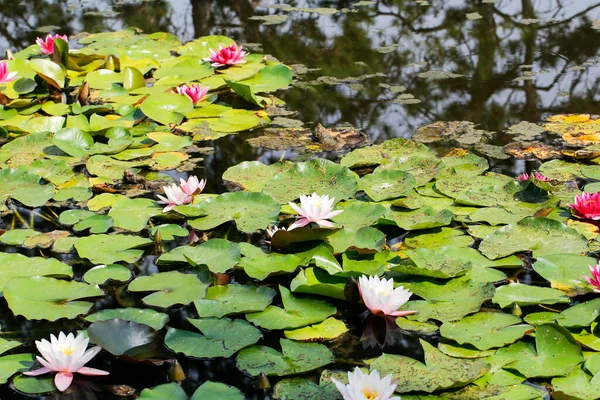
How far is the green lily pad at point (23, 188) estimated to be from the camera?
3633 mm

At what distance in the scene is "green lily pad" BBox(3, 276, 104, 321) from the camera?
2721 mm

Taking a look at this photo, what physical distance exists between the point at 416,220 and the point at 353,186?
0.41 meters

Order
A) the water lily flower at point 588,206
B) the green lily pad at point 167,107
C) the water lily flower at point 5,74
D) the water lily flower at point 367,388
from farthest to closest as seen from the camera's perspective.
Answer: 1. the water lily flower at point 5,74
2. the green lily pad at point 167,107
3. the water lily flower at point 588,206
4. the water lily flower at point 367,388

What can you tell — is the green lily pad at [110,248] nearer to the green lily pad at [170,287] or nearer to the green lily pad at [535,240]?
the green lily pad at [170,287]

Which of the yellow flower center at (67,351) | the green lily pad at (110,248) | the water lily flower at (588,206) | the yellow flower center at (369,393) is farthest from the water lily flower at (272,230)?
the water lily flower at (588,206)

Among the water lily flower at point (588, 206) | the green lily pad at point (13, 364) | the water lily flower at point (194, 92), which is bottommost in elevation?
the green lily pad at point (13, 364)

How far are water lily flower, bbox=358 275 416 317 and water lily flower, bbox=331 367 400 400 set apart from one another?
526 mm

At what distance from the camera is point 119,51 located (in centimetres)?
574

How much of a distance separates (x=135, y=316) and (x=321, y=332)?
66 centimetres

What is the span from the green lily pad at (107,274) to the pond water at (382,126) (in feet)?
0.13

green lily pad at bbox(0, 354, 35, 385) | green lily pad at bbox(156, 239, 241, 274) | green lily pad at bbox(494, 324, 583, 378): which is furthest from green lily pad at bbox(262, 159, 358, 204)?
green lily pad at bbox(0, 354, 35, 385)

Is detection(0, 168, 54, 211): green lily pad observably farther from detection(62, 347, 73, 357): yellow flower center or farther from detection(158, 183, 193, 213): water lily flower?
detection(62, 347, 73, 357): yellow flower center

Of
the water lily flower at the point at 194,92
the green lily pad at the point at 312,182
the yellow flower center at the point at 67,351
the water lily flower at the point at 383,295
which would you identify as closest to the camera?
the yellow flower center at the point at 67,351

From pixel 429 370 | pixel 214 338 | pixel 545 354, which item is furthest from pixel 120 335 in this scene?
pixel 545 354
